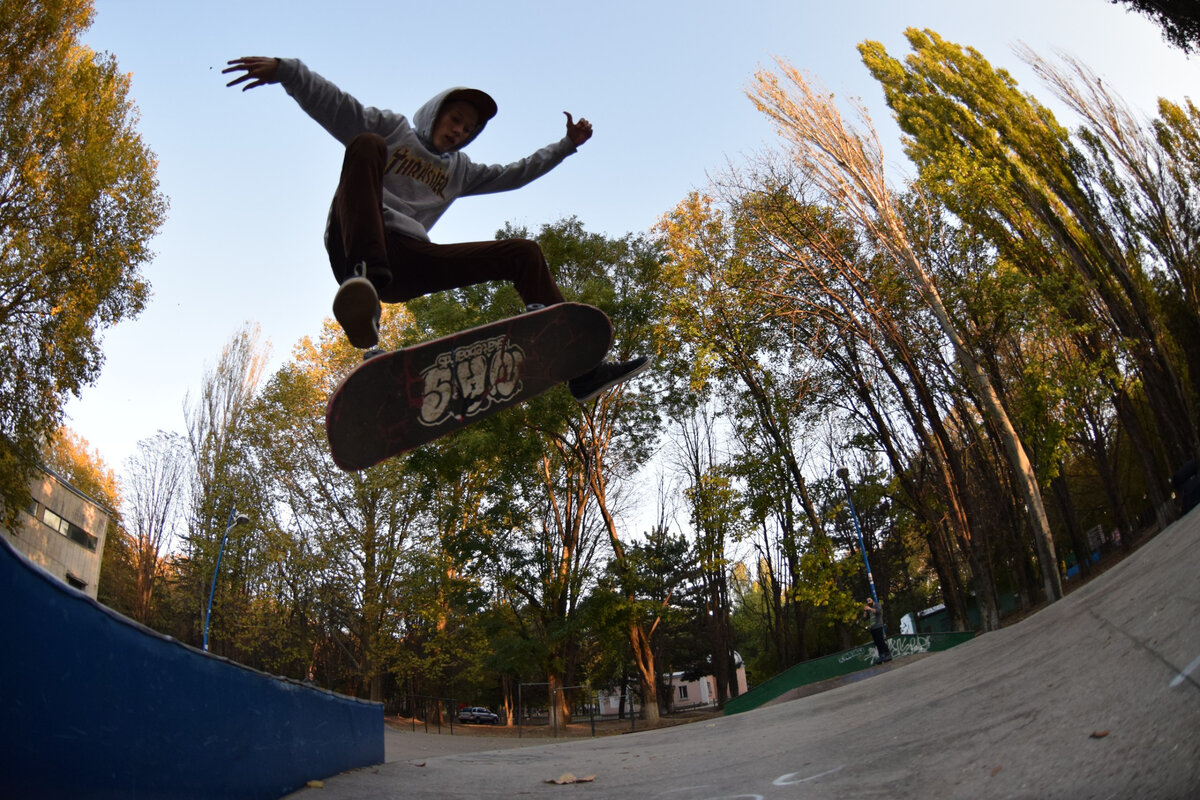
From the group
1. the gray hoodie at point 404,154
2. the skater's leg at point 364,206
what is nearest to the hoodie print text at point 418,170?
the gray hoodie at point 404,154

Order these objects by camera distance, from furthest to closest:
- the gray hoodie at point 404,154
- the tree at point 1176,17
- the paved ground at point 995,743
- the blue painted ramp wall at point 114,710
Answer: the tree at point 1176,17
the gray hoodie at point 404,154
the blue painted ramp wall at point 114,710
the paved ground at point 995,743

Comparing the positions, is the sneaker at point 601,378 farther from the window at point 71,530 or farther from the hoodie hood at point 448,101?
the window at point 71,530

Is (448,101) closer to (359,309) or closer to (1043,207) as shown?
(359,309)

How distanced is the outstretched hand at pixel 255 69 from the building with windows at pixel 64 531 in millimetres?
16094

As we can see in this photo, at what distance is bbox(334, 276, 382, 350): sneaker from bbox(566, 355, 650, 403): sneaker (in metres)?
1.39

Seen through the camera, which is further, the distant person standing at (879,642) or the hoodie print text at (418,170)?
the distant person standing at (879,642)

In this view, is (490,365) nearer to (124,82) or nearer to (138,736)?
(138,736)

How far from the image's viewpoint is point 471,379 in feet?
12.8

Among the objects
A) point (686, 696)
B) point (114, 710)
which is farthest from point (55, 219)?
point (686, 696)

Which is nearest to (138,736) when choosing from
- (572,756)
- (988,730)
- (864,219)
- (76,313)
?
(988,730)

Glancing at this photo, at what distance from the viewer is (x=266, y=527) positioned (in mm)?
19328

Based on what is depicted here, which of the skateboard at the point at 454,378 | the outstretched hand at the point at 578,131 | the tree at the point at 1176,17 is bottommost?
the skateboard at the point at 454,378

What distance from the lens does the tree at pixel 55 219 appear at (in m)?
10.3

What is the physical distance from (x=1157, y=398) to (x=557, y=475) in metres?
13.7
